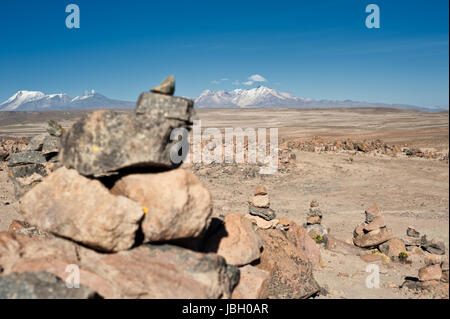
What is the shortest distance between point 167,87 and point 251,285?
19.6 ft

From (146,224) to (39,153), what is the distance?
7.18 meters

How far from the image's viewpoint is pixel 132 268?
746 cm

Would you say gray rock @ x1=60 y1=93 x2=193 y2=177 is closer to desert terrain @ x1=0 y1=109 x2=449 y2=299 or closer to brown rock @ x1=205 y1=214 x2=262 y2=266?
brown rock @ x1=205 y1=214 x2=262 y2=266

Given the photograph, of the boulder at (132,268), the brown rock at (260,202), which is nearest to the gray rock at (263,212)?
the brown rock at (260,202)

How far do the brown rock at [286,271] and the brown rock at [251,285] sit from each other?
0.96m

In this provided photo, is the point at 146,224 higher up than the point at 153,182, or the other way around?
the point at 153,182

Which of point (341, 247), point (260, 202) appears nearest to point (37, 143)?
point (260, 202)

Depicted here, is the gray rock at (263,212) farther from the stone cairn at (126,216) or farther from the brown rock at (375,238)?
the stone cairn at (126,216)

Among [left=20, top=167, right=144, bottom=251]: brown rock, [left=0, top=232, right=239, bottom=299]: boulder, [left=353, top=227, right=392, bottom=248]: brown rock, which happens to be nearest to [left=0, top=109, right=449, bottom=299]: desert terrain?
[left=353, top=227, right=392, bottom=248]: brown rock

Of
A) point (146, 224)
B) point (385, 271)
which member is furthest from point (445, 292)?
point (146, 224)

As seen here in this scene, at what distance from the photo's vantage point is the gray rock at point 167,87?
8320 mm

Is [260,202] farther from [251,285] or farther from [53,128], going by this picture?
[53,128]
